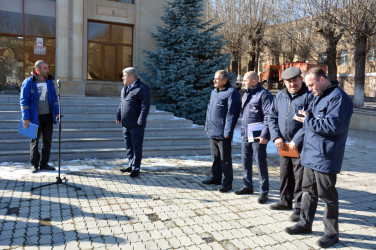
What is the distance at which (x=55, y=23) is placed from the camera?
12344mm

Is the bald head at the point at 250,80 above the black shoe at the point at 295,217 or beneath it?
above

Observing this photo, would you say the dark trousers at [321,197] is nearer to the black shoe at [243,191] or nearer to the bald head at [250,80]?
the black shoe at [243,191]

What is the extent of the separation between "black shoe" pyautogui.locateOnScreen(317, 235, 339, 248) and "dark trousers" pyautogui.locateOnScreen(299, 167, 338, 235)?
45mm

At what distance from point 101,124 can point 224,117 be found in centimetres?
451

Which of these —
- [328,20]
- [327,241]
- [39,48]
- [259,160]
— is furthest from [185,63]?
[328,20]

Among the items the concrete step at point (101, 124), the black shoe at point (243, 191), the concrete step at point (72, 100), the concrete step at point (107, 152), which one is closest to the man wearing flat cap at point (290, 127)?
the black shoe at point (243, 191)

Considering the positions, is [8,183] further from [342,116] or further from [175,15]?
[175,15]

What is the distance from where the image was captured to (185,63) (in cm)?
1160

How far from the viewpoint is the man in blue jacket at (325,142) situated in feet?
10.5

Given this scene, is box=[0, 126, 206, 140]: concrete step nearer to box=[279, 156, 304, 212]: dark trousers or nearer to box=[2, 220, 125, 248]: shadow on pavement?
box=[2, 220, 125, 248]: shadow on pavement

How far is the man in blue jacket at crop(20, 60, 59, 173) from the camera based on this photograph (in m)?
5.76

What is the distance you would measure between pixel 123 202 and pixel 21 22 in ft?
35.0

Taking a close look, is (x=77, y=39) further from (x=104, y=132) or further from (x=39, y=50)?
(x=104, y=132)

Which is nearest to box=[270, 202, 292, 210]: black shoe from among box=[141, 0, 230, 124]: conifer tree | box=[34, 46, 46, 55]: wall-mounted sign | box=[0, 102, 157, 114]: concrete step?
box=[0, 102, 157, 114]: concrete step
